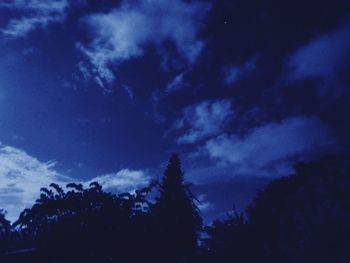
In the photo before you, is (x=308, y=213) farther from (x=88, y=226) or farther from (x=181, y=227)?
(x=88, y=226)

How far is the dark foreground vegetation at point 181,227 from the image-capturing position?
12.8m

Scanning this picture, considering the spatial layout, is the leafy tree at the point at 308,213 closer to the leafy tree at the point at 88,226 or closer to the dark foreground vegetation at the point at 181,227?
the dark foreground vegetation at the point at 181,227

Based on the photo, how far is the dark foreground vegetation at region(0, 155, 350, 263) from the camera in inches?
505

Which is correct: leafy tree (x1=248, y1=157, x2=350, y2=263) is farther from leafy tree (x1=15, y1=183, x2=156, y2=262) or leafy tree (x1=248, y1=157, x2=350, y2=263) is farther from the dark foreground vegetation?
leafy tree (x1=15, y1=183, x2=156, y2=262)

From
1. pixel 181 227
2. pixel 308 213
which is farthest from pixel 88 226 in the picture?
pixel 308 213

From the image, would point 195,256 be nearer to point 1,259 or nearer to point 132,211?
point 132,211

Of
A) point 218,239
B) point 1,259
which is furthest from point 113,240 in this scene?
point 218,239

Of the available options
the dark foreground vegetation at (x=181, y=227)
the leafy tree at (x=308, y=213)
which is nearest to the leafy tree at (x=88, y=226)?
the dark foreground vegetation at (x=181, y=227)

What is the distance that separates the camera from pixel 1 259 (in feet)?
45.8

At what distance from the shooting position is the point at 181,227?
613 inches

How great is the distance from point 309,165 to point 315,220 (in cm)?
989

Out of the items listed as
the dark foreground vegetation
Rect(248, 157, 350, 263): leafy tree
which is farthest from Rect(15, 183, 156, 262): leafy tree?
Rect(248, 157, 350, 263): leafy tree

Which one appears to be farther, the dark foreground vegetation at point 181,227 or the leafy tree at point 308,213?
the leafy tree at point 308,213

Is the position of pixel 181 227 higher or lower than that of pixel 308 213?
lower
